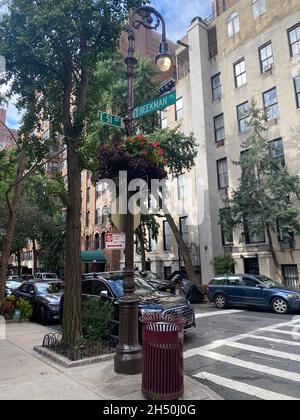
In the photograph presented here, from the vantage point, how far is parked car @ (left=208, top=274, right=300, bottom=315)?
13758 millimetres

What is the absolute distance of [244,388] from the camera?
588 cm

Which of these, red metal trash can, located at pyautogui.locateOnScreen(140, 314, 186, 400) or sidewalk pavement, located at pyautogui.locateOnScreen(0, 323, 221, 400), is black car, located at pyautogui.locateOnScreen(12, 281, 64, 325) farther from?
red metal trash can, located at pyautogui.locateOnScreen(140, 314, 186, 400)

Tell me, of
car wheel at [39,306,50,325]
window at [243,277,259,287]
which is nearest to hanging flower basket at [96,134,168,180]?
car wheel at [39,306,50,325]

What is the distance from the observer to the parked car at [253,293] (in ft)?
45.1

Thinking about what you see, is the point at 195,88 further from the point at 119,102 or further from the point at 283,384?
the point at 283,384

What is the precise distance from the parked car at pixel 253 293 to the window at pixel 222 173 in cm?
942

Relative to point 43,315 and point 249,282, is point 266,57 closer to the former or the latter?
point 249,282

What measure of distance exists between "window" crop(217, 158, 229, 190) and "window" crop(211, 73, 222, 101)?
4.73 metres

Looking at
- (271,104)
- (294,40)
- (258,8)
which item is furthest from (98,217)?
(294,40)

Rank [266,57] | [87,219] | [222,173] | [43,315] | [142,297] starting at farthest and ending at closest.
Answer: [87,219], [222,173], [266,57], [43,315], [142,297]

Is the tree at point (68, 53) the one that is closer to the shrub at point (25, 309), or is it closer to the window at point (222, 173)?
the shrub at point (25, 309)

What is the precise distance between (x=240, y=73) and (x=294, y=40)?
162 inches

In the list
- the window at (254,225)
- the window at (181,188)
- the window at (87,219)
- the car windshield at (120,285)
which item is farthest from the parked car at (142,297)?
the window at (87,219)
